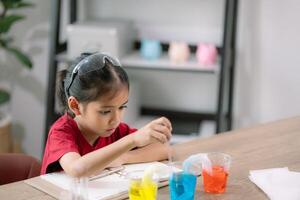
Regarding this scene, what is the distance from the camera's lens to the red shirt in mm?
1638

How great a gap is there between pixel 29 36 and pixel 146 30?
2.48 feet

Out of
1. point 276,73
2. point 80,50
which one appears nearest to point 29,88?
point 80,50

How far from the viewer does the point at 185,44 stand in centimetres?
312

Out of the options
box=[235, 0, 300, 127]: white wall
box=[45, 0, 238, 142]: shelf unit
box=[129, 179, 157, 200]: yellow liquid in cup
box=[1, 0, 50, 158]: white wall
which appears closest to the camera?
box=[129, 179, 157, 200]: yellow liquid in cup

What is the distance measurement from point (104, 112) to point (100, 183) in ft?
0.68

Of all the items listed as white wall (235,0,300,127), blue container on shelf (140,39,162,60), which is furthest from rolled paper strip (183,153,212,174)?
white wall (235,0,300,127)

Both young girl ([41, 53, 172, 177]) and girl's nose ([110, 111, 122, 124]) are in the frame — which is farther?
girl's nose ([110, 111, 122, 124])

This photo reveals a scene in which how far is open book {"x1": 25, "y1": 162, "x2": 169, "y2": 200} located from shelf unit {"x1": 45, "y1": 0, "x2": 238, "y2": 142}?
1350 mm

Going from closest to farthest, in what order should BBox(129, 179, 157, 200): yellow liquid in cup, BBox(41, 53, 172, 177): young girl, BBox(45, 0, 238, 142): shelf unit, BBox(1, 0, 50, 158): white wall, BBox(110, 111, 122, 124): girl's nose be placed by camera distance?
BBox(129, 179, 157, 200): yellow liquid in cup → BBox(41, 53, 172, 177): young girl → BBox(110, 111, 122, 124): girl's nose → BBox(45, 0, 238, 142): shelf unit → BBox(1, 0, 50, 158): white wall

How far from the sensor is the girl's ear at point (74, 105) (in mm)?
1686

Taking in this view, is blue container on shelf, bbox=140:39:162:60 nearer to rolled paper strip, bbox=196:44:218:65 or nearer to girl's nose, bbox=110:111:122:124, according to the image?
rolled paper strip, bbox=196:44:218:65

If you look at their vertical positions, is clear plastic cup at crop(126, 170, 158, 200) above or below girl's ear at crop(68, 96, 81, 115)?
below

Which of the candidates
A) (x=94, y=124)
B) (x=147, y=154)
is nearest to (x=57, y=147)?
(x=94, y=124)

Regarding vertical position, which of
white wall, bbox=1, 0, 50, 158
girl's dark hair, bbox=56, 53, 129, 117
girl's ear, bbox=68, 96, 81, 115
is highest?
girl's dark hair, bbox=56, 53, 129, 117
